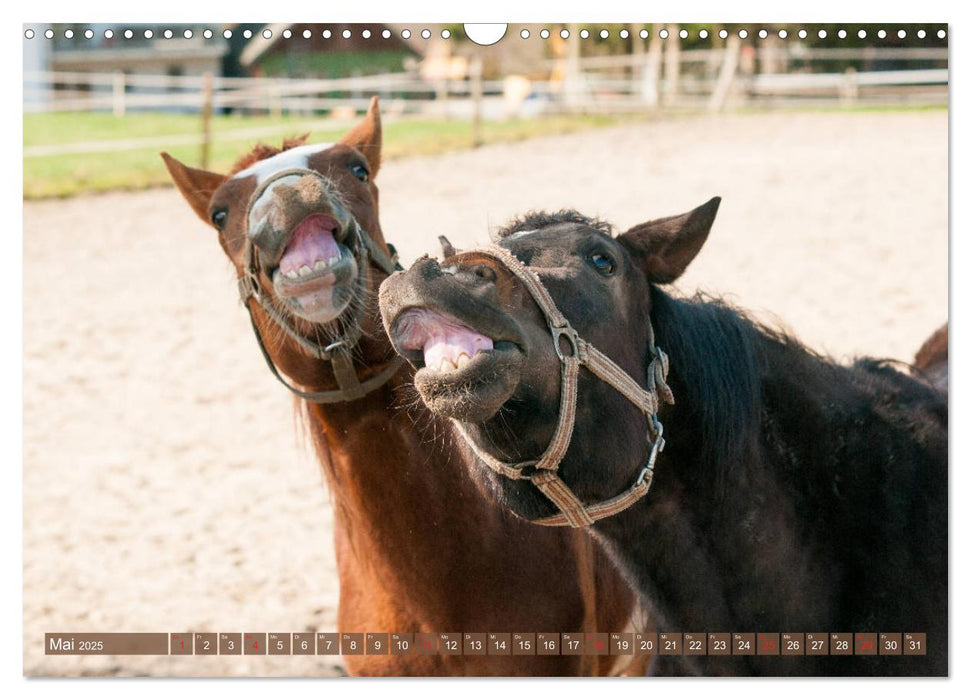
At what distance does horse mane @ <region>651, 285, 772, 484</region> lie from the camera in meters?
1.80

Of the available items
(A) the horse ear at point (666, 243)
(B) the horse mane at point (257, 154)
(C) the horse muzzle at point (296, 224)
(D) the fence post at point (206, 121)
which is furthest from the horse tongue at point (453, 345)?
A: (D) the fence post at point (206, 121)

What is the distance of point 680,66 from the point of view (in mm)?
8242

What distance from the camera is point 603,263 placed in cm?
170

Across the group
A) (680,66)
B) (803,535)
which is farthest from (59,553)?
(680,66)

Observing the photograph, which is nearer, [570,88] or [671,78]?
[570,88]

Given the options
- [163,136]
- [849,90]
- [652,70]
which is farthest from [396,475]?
[163,136]

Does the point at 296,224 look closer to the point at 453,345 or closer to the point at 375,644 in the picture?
the point at 453,345

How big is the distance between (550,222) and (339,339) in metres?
0.67

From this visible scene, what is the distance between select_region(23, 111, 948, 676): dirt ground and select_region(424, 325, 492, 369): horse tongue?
55.3 inches

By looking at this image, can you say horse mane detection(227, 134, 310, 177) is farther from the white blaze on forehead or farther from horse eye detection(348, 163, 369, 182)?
horse eye detection(348, 163, 369, 182)

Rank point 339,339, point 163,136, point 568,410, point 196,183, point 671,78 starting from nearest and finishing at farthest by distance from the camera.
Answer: point 568,410, point 339,339, point 196,183, point 671,78, point 163,136

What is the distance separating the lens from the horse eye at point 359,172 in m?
2.46

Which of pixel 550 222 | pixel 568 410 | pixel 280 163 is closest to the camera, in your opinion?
pixel 568 410

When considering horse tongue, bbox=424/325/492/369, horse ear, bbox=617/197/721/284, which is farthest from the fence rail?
horse tongue, bbox=424/325/492/369
